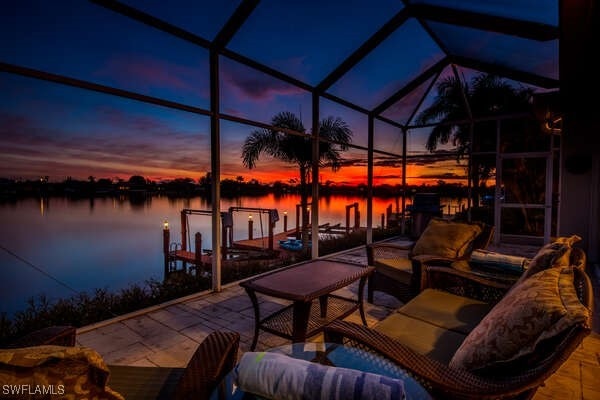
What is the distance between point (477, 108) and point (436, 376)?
883 centimetres

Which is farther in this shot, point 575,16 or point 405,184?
point 405,184

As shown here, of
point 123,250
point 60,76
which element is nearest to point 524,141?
point 60,76

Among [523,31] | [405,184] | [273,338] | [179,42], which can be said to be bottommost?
[273,338]

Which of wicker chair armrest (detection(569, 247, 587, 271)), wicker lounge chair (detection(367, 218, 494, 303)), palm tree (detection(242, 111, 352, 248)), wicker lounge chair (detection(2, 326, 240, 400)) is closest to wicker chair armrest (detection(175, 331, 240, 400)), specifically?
wicker lounge chair (detection(2, 326, 240, 400))

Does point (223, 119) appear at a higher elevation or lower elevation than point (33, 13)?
lower

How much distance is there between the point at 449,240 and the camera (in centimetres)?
296

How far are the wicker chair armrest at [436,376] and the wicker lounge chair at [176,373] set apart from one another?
47 cm

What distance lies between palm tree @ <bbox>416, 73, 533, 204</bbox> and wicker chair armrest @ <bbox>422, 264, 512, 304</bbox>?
18.3ft

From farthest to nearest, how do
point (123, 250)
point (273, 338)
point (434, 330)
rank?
point (123, 250), point (273, 338), point (434, 330)

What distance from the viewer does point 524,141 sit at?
21.1 ft

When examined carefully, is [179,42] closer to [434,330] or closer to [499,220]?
[434,330]

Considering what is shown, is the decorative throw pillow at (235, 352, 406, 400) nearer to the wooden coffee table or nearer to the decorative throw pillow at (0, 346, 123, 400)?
the decorative throw pillow at (0, 346, 123, 400)

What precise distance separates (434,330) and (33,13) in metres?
5.10

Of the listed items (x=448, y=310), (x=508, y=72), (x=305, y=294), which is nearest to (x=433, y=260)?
(x=448, y=310)
